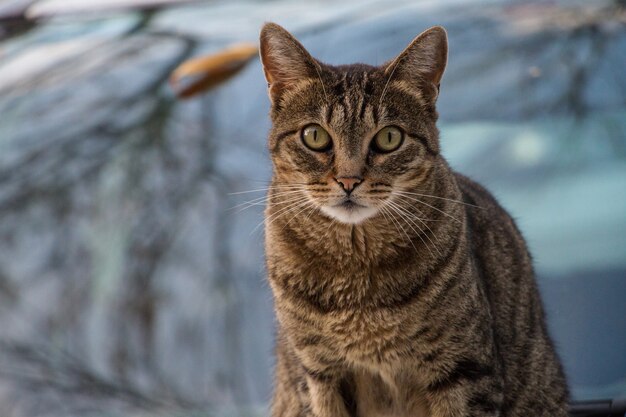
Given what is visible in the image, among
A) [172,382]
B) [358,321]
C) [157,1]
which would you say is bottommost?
[172,382]

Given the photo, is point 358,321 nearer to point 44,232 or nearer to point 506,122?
point 506,122

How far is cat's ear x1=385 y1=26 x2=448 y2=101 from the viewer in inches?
57.2

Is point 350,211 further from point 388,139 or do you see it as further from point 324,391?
point 324,391

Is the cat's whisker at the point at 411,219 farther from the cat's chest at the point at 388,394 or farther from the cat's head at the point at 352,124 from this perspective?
the cat's chest at the point at 388,394

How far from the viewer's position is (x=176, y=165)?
257cm

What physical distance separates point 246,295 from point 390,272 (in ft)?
3.19

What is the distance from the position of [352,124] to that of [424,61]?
0.17 m

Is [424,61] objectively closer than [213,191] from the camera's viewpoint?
Yes

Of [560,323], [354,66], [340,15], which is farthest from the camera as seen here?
[340,15]

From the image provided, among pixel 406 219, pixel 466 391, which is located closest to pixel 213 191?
pixel 406 219

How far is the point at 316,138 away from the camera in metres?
1.44

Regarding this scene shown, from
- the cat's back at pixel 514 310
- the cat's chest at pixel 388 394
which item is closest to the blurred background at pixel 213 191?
the cat's back at pixel 514 310

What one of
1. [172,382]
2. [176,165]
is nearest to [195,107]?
[176,165]

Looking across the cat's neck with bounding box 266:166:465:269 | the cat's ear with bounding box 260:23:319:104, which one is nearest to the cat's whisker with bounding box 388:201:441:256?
the cat's neck with bounding box 266:166:465:269
